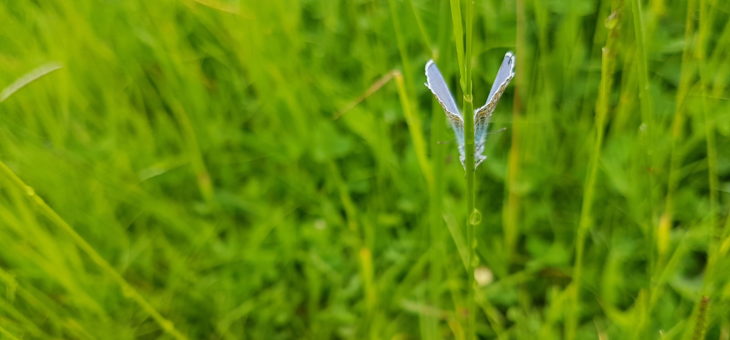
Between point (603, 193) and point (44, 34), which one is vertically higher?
point (44, 34)

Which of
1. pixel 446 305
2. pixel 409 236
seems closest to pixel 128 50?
pixel 409 236

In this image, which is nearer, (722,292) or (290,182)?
(722,292)

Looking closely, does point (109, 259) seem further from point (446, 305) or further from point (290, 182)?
point (446, 305)

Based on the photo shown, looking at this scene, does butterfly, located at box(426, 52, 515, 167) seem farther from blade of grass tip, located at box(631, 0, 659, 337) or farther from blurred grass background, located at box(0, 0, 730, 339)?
blurred grass background, located at box(0, 0, 730, 339)

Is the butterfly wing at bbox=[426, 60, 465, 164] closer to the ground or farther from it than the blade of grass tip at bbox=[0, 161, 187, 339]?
farther from it

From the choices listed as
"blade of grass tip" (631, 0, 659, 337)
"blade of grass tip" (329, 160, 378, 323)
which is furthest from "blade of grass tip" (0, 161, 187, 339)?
"blade of grass tip" (631, 0, 659, 337)

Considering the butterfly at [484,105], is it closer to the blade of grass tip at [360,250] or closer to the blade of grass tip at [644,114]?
the blade of grass tip at [644,114]

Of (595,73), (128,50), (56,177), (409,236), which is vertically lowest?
(409,236)

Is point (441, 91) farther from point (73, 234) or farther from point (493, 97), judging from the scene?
→ point (73, 234)
